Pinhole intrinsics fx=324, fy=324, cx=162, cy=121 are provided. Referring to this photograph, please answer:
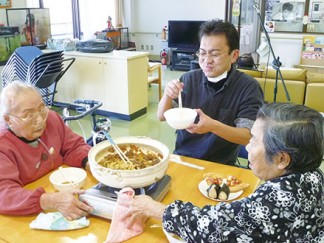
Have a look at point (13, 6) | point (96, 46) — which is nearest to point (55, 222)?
point (96, 46)

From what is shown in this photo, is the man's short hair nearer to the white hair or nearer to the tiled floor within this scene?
the tiled floor

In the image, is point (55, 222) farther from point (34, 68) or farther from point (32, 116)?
point (34, 68)

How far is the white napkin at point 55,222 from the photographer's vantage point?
3.60ft

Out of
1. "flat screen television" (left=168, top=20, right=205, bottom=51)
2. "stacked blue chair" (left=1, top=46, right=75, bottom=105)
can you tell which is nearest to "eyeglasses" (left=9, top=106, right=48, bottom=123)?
"stacked blue chair" (left=1, top=46, right=75, bottom=105)

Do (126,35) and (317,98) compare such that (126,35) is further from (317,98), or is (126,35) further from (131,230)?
(131,230)

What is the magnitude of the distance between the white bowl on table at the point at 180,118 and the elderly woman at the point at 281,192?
543 millimetres

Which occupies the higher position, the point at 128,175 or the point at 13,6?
the point at 13,6

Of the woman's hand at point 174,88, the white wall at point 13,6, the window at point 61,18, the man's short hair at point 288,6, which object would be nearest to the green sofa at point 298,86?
the woman's hand at point 174,88

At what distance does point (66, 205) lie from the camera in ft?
3.77

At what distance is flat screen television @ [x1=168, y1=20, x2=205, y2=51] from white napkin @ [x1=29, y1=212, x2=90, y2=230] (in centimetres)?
674

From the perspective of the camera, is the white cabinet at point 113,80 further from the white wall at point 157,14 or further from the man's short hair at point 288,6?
the man's short hair at point 288,6

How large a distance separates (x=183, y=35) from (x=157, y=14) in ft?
3.54

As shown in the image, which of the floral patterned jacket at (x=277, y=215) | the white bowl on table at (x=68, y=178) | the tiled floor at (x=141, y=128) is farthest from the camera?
the tiled floor at (x=141, y=128)

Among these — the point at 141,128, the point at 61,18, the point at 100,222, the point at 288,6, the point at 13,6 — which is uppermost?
the point at 288,6
